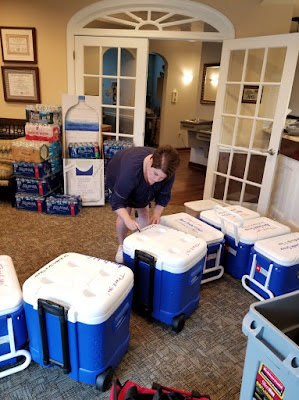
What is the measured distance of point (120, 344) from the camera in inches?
59.5

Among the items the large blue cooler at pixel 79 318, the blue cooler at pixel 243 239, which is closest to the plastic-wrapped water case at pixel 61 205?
the blue cooler at pixel 243 239

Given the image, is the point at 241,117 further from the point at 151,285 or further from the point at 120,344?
the point at 120,344

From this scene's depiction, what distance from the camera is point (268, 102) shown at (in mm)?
3145

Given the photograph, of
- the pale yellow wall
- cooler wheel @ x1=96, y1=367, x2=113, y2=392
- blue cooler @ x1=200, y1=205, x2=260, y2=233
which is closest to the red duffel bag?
cooler wheel @ x1=96, y1=367, x2=113, y2=392

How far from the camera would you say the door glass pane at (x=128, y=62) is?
139 inches

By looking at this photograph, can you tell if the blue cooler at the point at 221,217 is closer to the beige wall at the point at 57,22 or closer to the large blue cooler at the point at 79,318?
the large blue cooler at the point at 79,318

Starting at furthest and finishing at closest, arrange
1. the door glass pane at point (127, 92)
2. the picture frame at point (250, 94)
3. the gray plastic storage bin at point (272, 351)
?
the door glass pane at point (127, 92), the picture frame at point (250, 94), the gray plastic storage bin at point (272, 351)

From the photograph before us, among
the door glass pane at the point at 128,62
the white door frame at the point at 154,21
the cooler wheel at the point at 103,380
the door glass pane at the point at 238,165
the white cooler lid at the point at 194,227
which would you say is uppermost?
the white door frame at the point at 154,21

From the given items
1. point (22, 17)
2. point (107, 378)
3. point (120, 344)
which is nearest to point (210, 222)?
point (120, 344)

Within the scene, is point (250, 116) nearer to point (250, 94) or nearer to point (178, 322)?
point (250, 94)

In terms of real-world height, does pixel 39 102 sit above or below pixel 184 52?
below

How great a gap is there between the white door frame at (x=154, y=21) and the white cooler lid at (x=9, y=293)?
9.66 ft

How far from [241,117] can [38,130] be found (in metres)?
2.23

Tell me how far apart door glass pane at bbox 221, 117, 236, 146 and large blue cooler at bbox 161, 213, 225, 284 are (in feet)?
4.99
